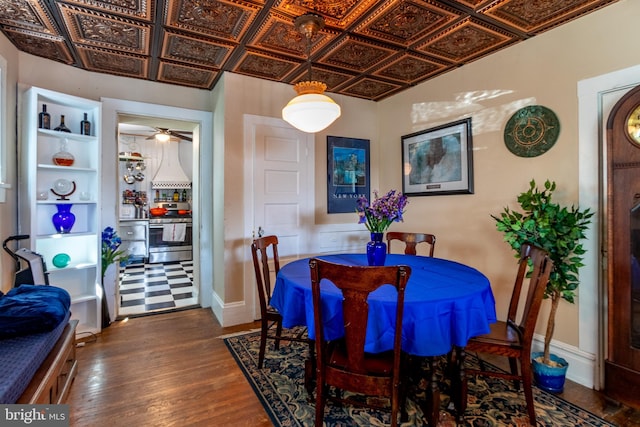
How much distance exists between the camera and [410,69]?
3.26 m

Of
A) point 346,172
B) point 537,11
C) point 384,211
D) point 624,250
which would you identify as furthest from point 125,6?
point 624,250

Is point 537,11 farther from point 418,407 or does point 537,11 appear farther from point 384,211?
point 418,407

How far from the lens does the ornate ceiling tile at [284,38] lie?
2408 millimetres

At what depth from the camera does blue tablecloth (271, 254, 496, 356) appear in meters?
1.55

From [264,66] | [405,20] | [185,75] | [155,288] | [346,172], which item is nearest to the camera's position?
[405,20]

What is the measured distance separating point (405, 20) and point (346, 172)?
196 centimetres

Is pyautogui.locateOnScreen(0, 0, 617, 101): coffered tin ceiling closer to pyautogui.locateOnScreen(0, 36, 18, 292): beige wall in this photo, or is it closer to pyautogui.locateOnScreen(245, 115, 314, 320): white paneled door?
pyautogui.locateOnScreen(0, 36, 18, 292): beige wall

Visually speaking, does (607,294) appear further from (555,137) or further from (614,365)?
(555,137)

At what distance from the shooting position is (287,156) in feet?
12.2

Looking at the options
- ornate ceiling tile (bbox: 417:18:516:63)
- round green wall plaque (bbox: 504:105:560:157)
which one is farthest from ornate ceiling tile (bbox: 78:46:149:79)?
round green wall plaque (bbox: 504:105:560:157)

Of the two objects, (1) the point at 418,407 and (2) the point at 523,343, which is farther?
(1) the point at 418,407

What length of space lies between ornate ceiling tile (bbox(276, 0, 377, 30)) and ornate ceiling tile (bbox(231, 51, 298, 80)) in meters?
0.78

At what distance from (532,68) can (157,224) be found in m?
6.68
